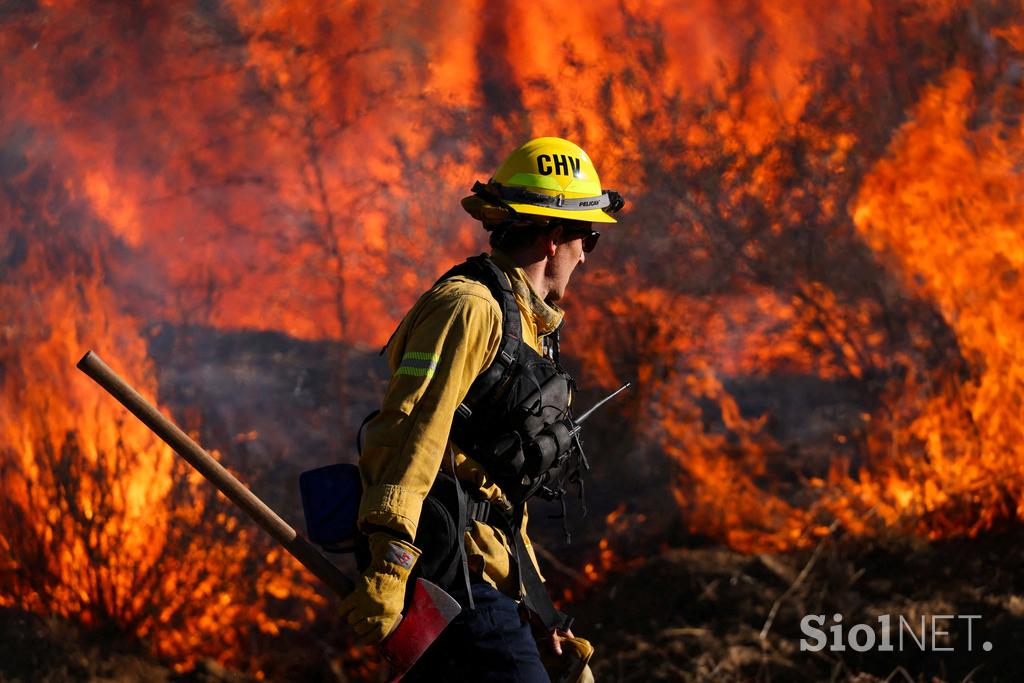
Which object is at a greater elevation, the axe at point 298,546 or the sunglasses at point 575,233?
the sunglasses at point 575,233

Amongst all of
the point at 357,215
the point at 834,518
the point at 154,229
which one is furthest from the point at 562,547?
the point at 154,229

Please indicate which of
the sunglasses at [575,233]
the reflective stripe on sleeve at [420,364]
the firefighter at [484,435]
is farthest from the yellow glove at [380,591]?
the sunglasses at [575,233]

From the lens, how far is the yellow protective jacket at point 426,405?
8.36 feet

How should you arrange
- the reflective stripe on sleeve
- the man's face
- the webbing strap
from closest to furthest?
the reflective stripe on sleeve
the webbing strap
the man's face

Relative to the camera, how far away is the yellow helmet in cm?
316

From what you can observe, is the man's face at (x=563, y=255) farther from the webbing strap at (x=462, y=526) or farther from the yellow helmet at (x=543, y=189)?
the webbing strap at (x=462, y=526)

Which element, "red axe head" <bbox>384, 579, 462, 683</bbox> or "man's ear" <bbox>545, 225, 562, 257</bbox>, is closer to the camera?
"red axe head" <bbox>384, 579, 462, 683</bbox>

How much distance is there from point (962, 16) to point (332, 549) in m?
5.61

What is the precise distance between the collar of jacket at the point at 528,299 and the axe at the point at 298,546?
0.87m

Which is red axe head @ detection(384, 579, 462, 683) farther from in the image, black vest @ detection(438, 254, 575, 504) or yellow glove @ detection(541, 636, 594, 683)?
yellow glove @ detection(541, 636, 594, 683)

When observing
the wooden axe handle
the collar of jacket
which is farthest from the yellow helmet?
the wooden axe handle

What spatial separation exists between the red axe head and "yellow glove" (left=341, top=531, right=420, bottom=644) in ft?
0.13

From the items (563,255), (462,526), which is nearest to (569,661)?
(462,526)

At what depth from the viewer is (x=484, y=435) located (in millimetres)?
2912
